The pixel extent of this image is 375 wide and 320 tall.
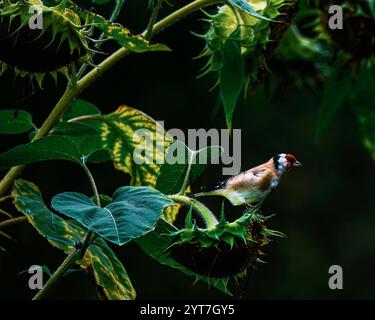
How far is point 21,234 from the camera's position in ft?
11.7

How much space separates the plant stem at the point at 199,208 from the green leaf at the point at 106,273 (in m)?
0.13

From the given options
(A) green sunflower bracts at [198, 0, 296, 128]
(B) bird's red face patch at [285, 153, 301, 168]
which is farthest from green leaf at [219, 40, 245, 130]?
(B) bird's red face patch at [285, 153, 301, 168]

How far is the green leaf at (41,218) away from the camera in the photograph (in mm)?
806

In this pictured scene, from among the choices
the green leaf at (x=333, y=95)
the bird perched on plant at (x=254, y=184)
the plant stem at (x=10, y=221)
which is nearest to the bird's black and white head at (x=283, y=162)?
the bird perched on plant at (x=254, y=184)

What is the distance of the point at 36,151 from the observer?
29.9 inches

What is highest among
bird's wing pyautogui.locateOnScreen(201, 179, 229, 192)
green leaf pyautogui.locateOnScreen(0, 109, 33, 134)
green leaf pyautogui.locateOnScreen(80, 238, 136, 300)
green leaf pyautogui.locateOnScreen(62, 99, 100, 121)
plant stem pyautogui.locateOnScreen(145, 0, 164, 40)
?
plant stem pyautogui.locateOnScreen(145, 0, 164, 40)

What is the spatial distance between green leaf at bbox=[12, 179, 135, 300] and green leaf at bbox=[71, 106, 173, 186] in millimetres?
90

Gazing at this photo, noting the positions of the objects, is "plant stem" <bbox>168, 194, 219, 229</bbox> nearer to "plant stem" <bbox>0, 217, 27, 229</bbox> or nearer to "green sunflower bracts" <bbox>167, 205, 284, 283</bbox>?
"green sunflower bracts" <bbox>167, 205, 284, 283</bbox>

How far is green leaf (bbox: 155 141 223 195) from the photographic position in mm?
793

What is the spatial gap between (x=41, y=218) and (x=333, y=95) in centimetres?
53

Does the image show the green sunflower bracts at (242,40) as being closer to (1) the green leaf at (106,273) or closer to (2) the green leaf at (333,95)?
(1) the green leaf at (106,273)
